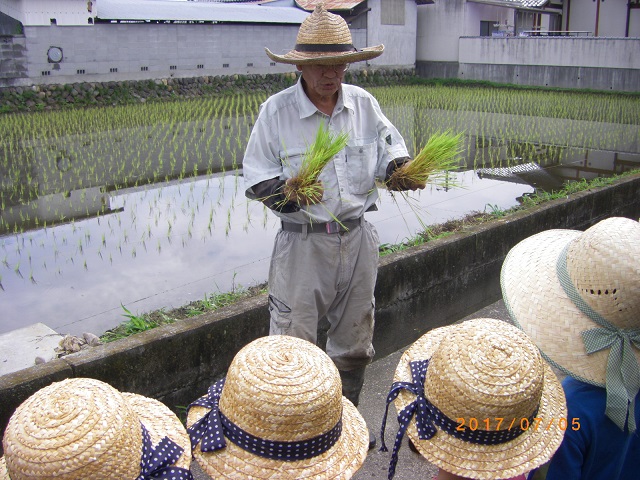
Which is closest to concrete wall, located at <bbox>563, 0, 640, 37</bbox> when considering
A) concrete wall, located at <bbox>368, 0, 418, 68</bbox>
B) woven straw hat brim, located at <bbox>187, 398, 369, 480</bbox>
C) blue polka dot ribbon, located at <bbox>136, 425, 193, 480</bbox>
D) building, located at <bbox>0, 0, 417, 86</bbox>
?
concrete wall, located at <bbox>368, 0, 418, 68</bbox>

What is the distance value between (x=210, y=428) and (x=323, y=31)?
175 centimetres

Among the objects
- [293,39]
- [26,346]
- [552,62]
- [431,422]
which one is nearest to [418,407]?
[431,422]

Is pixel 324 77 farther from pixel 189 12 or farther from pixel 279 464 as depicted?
pixel 189 12

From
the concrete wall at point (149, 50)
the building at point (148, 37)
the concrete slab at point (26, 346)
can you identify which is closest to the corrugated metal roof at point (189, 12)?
the building at point (148, 37)

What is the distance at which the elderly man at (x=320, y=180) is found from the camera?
257 centimetres

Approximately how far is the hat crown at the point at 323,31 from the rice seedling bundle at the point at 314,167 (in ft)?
1.17

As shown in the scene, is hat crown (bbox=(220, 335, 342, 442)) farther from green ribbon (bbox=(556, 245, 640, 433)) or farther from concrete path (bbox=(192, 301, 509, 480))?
concrete path (bbox=(192, 301, 509, 480))

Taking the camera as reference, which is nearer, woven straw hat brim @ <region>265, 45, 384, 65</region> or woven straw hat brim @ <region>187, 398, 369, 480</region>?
woven straw hat brim @ <region>187, 398, 369, 480</region>

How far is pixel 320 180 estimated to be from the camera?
8.42ft

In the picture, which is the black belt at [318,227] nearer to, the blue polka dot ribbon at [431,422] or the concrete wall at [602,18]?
the blue polka dot ribbon at [431,422]

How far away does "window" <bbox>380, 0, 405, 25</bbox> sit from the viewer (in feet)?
74.1

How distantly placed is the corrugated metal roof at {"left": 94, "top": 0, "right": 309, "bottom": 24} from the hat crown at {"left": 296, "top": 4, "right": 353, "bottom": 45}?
49.1ft

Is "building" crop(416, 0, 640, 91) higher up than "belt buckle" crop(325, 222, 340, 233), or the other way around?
"building" crop(416, 0, 640, 91)

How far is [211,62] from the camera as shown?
18.1m
